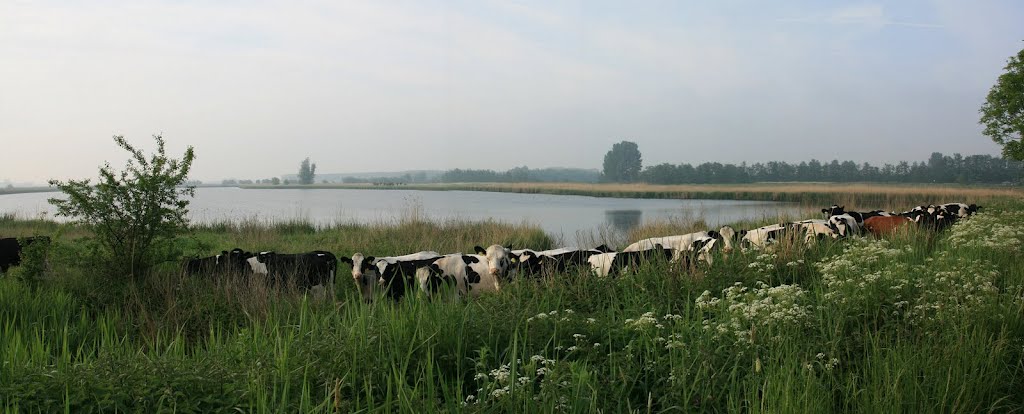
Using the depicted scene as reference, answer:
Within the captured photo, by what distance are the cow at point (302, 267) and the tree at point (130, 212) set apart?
1.41 metres

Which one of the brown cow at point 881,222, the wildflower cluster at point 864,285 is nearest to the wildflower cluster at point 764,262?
the wildflower cluster at point 864,285

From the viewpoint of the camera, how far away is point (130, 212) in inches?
371

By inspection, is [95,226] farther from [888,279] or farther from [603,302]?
[888,279]

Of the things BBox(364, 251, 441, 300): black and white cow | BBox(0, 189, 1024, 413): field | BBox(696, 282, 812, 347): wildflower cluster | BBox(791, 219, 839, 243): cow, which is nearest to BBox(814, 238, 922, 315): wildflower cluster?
BBox(0, 189, 1024, 413): field

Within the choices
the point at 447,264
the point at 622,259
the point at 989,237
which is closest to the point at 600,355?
the point at 622,259

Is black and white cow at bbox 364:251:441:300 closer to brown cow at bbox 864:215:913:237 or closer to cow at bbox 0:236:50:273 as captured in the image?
cow at bbox 0:236:50:273

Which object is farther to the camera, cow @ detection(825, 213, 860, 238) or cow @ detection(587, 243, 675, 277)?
cow @ detection(825, 213, 860, 238)

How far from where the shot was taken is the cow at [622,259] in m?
8.01

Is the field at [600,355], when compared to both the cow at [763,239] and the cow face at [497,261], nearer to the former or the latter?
the cow at [763,239]

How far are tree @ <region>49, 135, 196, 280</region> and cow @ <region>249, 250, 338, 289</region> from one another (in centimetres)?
141

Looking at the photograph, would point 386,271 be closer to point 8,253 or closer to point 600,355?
point 600,355

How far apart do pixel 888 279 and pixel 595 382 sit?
3.89 m

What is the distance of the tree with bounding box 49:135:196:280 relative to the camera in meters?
9.18

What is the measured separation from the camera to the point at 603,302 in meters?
6.54
